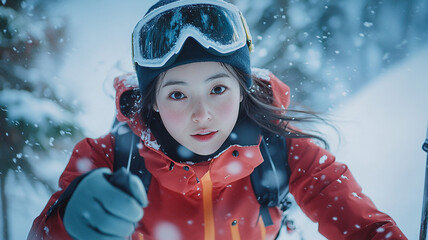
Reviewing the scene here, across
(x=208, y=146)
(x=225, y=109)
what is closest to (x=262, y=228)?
(x=208, y=146)

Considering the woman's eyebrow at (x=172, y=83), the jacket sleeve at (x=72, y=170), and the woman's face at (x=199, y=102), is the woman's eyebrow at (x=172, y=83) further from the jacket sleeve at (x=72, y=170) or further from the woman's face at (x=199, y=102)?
the jacket sleeve at (x=72, y=170)

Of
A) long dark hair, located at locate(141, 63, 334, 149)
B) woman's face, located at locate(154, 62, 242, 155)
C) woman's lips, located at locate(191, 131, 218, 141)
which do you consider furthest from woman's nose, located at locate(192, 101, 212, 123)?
long dark hair, located at locate(141, 63, 334, 149)

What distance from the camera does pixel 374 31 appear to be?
4.34m

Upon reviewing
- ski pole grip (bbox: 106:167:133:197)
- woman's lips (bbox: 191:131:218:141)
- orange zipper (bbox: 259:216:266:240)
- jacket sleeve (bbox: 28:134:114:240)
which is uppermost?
ski pole grip (bbox: 106:167:133:197)

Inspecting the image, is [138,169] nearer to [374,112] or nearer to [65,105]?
[65,105]

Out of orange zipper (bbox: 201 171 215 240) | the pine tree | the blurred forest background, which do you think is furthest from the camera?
the blurred forest background

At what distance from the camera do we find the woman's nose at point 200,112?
4.83ft

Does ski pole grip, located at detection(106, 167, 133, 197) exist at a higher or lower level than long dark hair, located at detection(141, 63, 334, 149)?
higher

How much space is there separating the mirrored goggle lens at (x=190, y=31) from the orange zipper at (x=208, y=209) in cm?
83

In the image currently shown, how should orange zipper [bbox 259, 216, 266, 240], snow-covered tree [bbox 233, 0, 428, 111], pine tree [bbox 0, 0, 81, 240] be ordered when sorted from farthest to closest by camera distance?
snow-covered tree [bbox 233, 0, 428, 111] < pine tree [bbox 0, 0, 81, 240] < orange zipper [bbox 259, 216, 266, 240]

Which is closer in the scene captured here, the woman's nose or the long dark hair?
the woman's nose

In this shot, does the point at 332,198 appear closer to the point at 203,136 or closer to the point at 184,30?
the point at 203,136

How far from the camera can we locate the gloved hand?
971mm

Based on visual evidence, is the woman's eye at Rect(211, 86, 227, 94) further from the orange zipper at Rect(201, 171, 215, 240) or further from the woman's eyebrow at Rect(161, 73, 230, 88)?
the orange zipper at Rect(201, 171, 215, 240)
